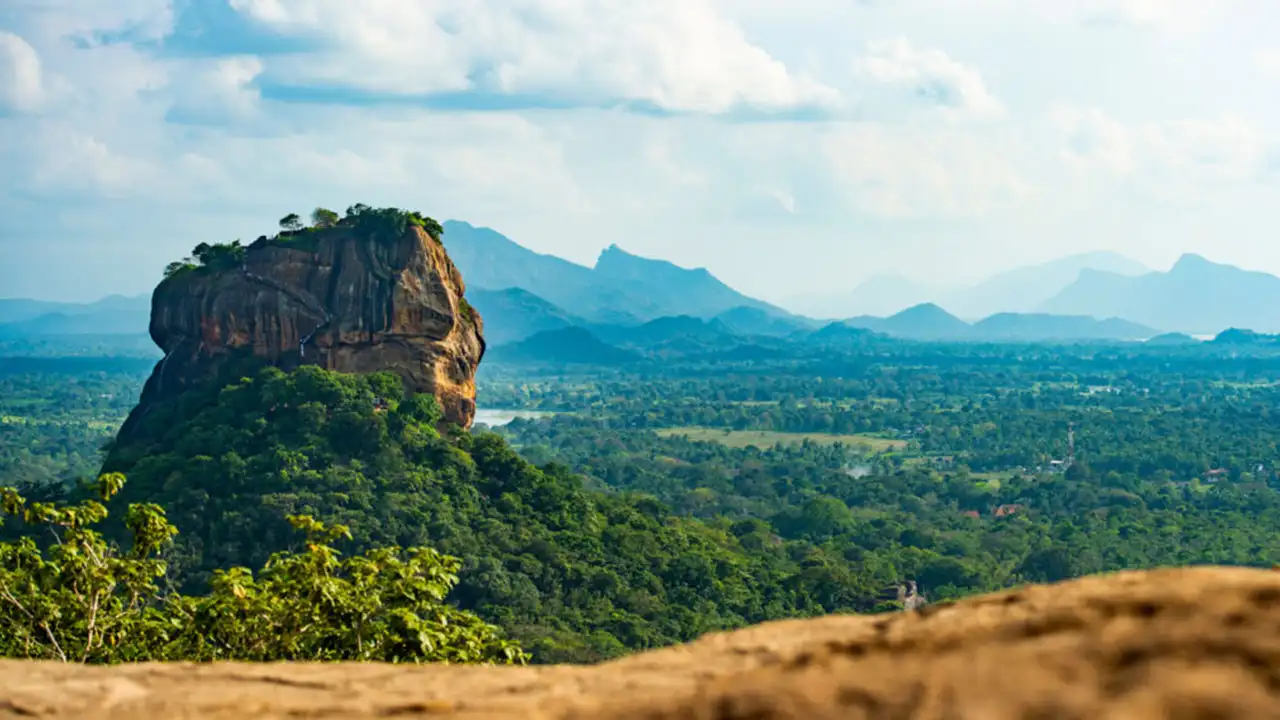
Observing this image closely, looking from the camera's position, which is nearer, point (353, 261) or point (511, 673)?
point (511, 673)

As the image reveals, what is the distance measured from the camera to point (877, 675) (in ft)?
13.5

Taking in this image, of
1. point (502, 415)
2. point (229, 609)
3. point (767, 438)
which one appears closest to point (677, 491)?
point (767, 438)

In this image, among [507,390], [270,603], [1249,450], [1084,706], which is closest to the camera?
[1084,706]

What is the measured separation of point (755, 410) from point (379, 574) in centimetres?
9721

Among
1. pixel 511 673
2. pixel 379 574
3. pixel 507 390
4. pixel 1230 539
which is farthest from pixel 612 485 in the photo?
pixel 507 390

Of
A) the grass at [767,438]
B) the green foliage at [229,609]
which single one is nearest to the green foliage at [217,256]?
the green foliage at [229,609]

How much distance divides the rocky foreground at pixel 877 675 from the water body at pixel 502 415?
3799 inches

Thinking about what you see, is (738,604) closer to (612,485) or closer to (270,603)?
(270,603)

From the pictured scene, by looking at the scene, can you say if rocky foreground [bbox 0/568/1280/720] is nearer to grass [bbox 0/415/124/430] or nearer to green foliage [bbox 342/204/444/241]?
green foliage [bbox 342/204/444/241]

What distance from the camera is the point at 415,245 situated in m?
36.7

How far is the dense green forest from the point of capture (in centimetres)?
3080

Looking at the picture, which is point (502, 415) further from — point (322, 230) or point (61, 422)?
point (322, 230)

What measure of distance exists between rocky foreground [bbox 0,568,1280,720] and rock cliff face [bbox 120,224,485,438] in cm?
3062

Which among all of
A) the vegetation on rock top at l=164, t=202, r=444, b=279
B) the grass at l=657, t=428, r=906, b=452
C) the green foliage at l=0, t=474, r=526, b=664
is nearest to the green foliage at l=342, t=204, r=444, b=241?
the vegetation on rock top at l=164, t=202, r=444, b=279
